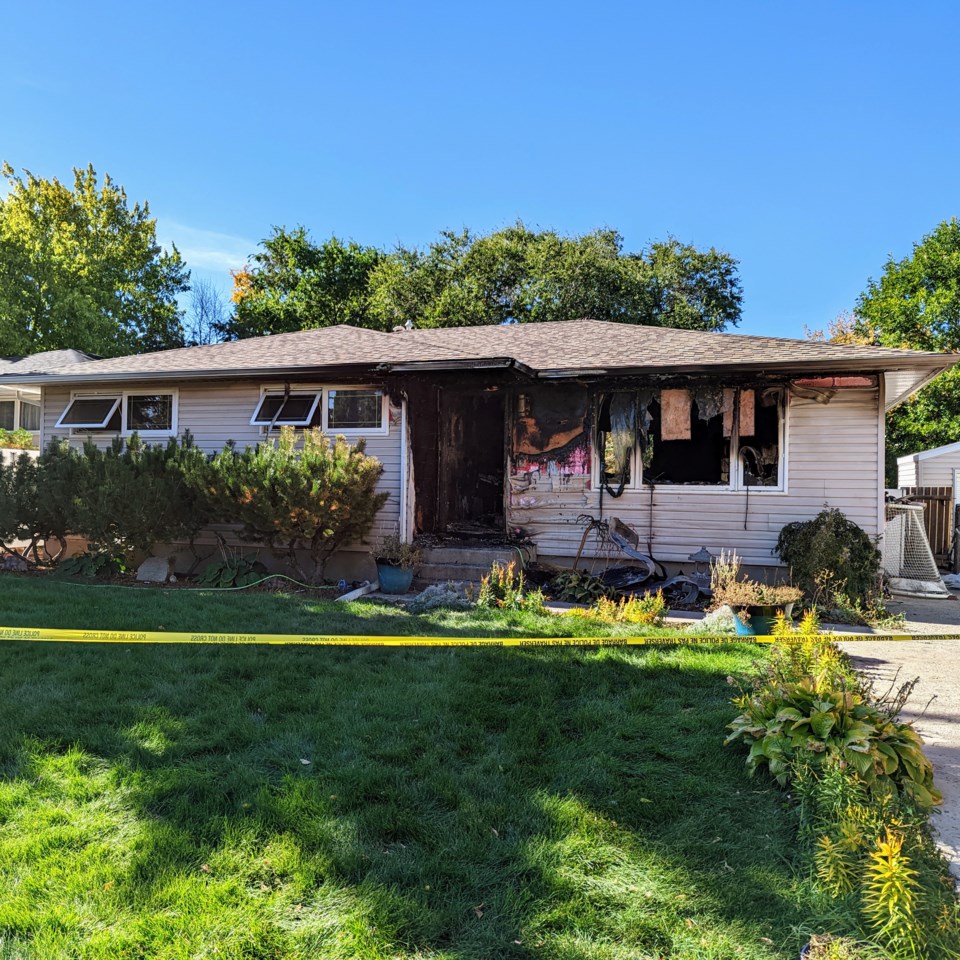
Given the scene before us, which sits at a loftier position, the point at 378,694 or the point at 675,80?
the point at 675,80

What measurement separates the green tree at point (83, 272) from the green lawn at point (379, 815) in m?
23.6

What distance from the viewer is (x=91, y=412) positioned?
10.9m

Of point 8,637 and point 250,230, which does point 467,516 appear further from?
point 250,230

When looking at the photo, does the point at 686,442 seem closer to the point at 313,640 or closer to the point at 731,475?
the point at 731,475

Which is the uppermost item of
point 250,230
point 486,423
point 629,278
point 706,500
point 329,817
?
point 250,230

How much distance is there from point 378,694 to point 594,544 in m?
5.52

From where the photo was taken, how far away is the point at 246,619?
6172mm

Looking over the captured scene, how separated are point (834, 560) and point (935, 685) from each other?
254cm

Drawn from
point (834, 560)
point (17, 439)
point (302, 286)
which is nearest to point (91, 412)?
point (17, 439)

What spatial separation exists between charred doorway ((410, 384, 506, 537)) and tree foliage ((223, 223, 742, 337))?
1207 centimetres

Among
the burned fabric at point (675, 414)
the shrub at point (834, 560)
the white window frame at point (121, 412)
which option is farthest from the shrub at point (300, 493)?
the shrub at point (834, 560)

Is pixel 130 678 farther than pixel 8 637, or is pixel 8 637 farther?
pixel 8 637

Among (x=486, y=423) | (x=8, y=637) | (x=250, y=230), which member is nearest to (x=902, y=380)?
(x=486, y=423)

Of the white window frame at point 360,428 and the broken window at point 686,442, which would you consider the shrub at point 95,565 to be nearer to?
the white window frame at point 360,428
